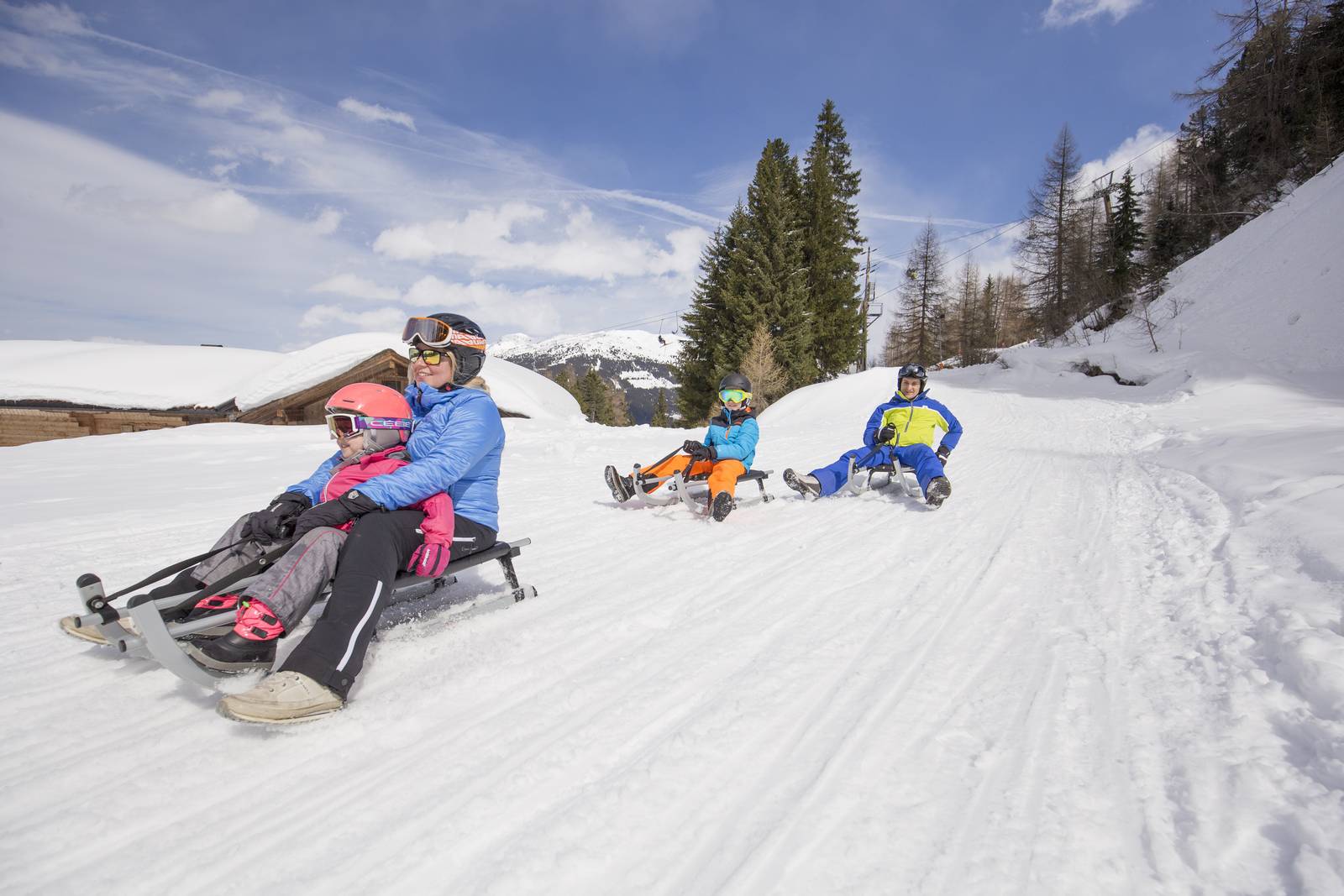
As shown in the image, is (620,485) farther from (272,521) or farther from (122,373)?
(122,373)

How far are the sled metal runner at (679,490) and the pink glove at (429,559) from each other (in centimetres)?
297

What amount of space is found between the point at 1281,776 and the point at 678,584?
2651 millimetres

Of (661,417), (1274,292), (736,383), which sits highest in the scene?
(1274,292)

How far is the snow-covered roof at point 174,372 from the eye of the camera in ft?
59.7

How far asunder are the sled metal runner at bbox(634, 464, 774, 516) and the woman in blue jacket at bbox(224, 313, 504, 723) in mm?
2507

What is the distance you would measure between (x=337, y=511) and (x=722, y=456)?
11.9ft

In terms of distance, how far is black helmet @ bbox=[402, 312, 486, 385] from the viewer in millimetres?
3270

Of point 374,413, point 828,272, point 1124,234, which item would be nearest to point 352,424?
point 374,413

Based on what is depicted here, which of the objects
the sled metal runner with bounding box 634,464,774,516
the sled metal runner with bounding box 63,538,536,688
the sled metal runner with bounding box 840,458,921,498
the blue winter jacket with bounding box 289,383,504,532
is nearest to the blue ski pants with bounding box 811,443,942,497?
the sled metal runner with bounding box 840,458,921,498

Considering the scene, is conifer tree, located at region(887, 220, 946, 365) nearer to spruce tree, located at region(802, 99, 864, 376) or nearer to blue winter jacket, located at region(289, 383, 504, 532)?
spruce tree, located at region(802, 99, 864, 376)

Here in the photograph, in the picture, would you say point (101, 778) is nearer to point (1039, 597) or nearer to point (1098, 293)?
point (1039, 597)

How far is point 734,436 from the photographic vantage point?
5.85 meters

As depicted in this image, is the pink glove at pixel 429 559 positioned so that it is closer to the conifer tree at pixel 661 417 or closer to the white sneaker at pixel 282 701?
the white sneaker at pixel 282 701

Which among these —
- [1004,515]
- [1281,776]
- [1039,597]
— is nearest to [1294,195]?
[1004,515]
